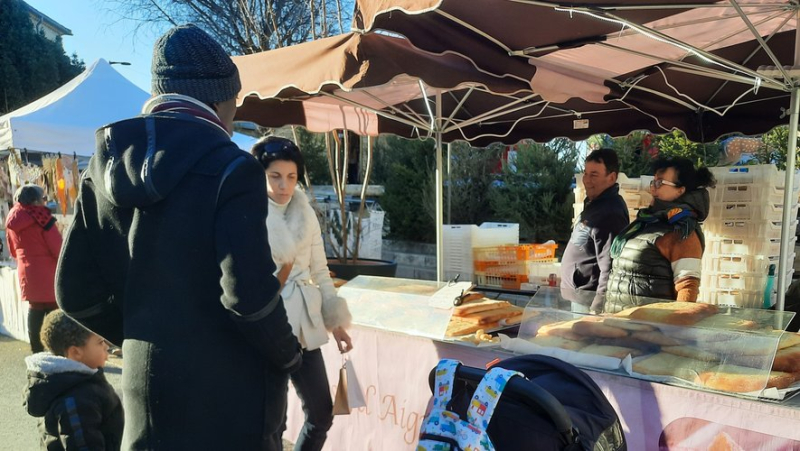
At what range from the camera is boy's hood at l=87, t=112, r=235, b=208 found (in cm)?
136

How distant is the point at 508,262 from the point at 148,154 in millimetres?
5536

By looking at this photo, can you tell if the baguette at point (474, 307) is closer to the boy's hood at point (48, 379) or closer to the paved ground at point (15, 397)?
the paved ground at point (15, 397)

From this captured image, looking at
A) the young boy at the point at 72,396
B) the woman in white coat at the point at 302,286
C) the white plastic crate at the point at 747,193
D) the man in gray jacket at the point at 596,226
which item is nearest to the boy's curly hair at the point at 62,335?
the young boy at the point at 72,396

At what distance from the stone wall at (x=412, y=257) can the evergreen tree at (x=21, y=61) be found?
61.5ft

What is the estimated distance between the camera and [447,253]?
7.05m

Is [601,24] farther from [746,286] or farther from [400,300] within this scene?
[746,286]

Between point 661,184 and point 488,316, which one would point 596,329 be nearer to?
point 488,316

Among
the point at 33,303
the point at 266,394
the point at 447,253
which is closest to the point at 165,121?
the point at 266,394

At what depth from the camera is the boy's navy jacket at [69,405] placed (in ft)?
7.30

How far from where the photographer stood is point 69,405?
224 cm

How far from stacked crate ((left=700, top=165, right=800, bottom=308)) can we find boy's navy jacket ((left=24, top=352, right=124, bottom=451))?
433 cm

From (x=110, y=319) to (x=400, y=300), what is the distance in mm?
1910

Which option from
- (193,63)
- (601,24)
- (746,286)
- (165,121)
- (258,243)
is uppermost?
(601,24)

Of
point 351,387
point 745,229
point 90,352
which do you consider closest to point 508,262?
point 745,229
